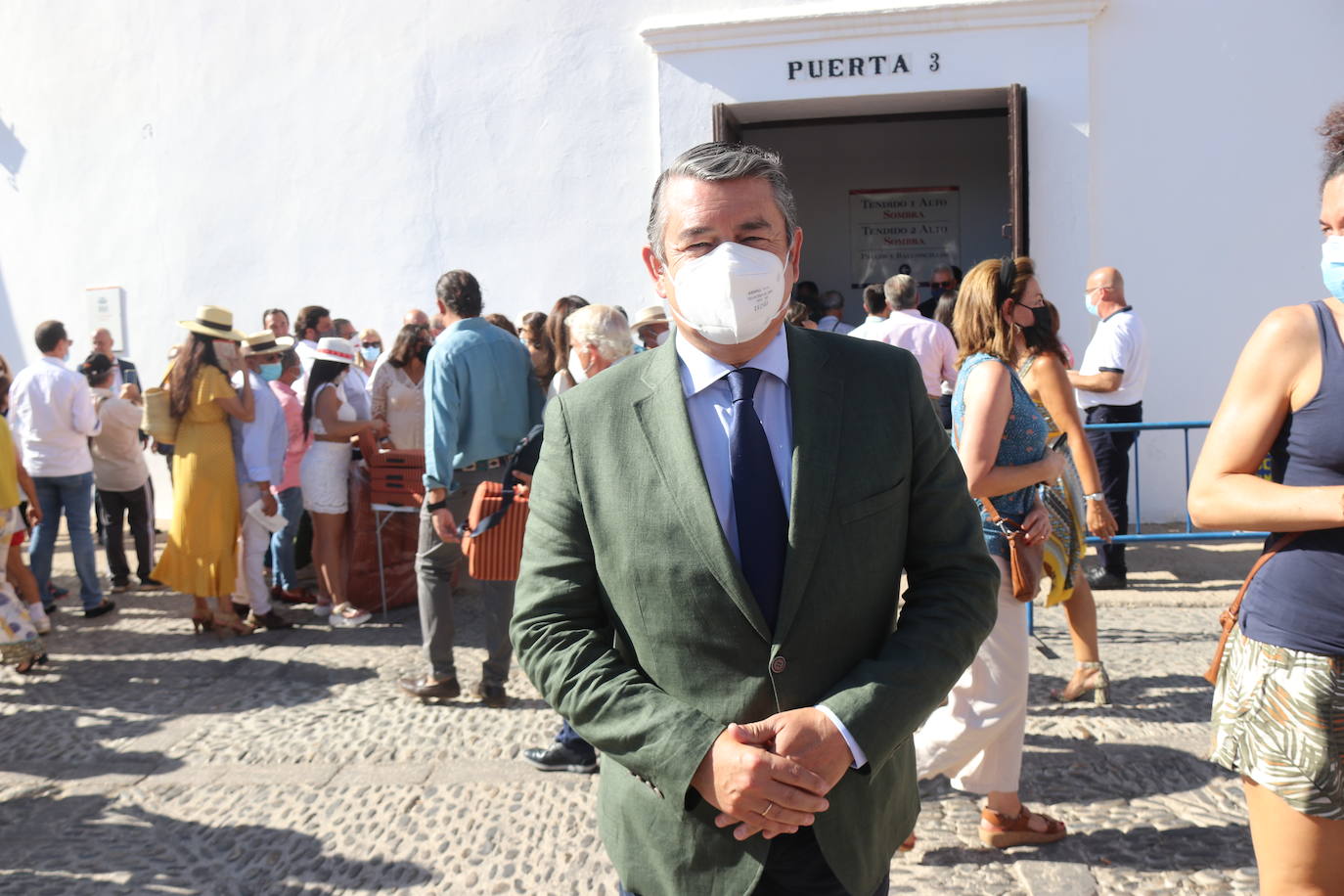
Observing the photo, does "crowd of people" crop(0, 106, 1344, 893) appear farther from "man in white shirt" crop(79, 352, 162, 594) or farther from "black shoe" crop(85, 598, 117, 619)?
"man in white shirt" crop(79, 352, 162, 594)

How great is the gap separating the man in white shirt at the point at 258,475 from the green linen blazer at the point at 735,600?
17.3 feet

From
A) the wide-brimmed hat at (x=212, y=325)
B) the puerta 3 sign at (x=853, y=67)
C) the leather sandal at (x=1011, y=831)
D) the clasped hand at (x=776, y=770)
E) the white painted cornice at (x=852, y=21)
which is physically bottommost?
the leather sandal at (x=1011, y=831)

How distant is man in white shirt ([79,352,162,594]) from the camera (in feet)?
25.4

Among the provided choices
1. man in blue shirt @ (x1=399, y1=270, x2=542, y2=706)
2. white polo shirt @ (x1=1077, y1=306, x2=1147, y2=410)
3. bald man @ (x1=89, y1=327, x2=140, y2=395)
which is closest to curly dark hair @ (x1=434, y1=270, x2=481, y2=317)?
man in blue shirt @ (x1=399, y1=270, x2=542, y2=706)

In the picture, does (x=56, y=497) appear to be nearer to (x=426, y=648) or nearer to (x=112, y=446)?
(x=112, y=446)

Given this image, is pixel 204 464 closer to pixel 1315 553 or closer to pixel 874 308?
pixel 874 308

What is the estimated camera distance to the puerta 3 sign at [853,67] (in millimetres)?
8875

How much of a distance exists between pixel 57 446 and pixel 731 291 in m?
6.66

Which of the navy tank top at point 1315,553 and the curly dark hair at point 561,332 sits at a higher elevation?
the curly dark hair at point 561,332

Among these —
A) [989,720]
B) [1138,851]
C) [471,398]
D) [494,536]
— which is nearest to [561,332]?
[471,398]

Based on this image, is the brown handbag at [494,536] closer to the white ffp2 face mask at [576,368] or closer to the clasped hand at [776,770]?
the white ffp2 face mask at [576,368]

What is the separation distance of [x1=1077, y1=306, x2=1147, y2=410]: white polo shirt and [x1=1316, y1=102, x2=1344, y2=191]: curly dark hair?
16.4 feet

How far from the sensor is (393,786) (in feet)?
14.1

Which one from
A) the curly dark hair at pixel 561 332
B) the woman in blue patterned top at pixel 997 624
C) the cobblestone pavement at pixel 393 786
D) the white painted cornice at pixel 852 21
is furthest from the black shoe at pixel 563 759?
the white painted cornice at pixel 852 21
